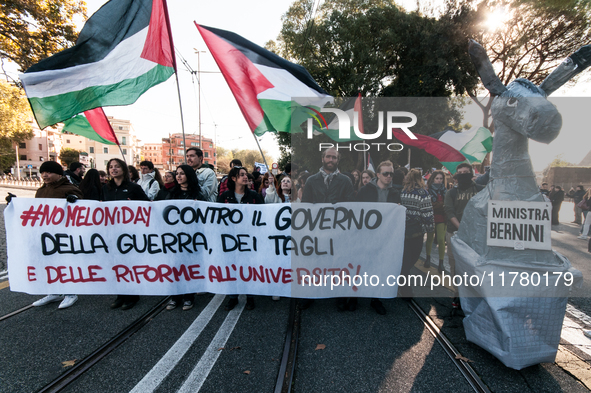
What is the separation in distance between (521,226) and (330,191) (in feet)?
6.60

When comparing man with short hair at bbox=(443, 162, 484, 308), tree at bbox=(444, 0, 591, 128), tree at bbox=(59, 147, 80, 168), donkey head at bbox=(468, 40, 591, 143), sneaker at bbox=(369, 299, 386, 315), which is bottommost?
sneaker at bbox=(369, 299, 386, 315)

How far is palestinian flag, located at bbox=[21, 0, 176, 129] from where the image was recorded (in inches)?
136

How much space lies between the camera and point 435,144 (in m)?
8.66

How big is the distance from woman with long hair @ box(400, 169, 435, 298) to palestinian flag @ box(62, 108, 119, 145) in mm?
4742

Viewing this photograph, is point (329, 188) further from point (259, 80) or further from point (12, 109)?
point (12, 109)

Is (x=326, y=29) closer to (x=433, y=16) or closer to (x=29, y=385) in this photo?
(x=433, y=16)

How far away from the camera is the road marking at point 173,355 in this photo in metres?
2.19

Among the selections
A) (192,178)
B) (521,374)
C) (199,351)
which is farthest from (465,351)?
(192,178)

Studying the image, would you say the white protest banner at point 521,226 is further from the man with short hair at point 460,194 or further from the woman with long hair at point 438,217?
the woman with long hair at point 438,217

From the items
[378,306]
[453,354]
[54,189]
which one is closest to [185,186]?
[54,189]

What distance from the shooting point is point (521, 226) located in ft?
8.23

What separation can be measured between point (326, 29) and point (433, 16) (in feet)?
21.9

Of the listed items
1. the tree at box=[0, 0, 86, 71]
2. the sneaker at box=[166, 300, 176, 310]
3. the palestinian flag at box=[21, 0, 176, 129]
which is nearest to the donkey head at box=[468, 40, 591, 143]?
the palestinian flag at box=[21, 0, 176, 129]

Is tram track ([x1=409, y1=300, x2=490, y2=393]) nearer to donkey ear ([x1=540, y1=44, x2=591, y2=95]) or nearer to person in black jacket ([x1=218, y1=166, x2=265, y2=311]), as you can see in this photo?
person in black jacket ([x1=218, y1=166, x2=265, y2=311])
